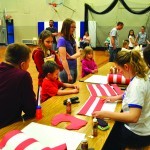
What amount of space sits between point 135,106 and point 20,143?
2.85ft

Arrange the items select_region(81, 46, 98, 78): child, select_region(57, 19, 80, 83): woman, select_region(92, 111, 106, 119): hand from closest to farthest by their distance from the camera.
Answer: select_region(92, 111, 106, 119): hand < select_region(57, 19, 80, 83): woman < select_region(81, 46, 98, 78): child

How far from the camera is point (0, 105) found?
179cm

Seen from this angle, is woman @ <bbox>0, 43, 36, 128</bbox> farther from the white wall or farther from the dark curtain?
the white wall

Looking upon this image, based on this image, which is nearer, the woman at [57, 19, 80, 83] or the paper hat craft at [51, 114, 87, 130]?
the paper hat craft at [51, 114, 87, 130]

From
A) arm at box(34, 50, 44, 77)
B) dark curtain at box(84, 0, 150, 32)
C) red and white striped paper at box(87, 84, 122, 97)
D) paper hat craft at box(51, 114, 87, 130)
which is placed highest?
dark curtain at box(84, 0, 150, 32)

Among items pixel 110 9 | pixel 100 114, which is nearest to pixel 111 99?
pixel 100 114

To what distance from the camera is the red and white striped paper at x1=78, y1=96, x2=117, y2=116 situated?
80.3 inches

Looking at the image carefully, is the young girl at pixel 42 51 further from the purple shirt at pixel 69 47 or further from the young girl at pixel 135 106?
the young girl at pixel 135 106

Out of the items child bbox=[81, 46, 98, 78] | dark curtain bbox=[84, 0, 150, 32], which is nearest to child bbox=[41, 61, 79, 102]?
child bbox=[81, 46, 98, 78]

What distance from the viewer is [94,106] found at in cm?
216

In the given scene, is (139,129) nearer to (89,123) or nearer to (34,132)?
(89,123)

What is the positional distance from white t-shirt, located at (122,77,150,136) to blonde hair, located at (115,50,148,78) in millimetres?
61

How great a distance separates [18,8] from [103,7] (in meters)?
5.03

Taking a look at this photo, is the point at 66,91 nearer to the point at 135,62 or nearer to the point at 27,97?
the point at 27,97
